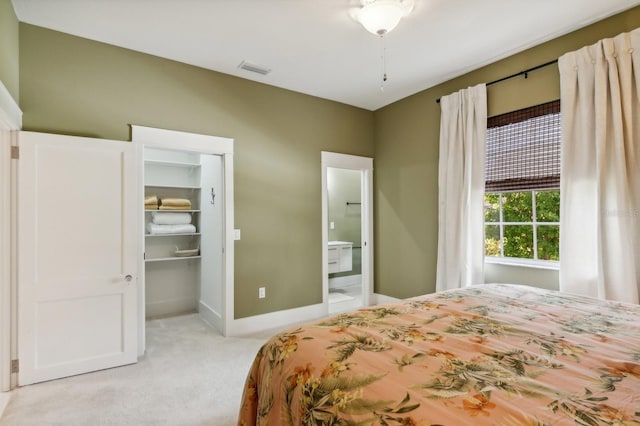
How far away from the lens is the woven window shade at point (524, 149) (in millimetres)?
2936

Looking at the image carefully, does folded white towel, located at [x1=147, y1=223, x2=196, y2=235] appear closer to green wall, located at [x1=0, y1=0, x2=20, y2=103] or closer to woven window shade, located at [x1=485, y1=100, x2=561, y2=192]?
green wall, located at [x1=0, y1=0, x2=20, y2=103]

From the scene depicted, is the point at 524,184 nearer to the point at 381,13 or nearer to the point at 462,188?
Answer: the point at 462,188

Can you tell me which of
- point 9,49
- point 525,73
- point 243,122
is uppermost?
point 525,73

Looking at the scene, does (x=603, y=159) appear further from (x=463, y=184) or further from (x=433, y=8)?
(x=433, y=8)

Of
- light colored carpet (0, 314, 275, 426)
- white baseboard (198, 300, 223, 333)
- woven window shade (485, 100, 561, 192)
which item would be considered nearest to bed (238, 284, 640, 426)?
light colored carpet (0, 314, 275, 426)

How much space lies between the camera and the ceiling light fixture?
225cm

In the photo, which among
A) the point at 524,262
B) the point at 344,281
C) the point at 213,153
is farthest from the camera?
the point at 344,281

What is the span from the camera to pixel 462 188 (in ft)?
11.4

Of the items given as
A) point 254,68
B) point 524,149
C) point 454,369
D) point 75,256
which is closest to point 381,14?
point 254,68

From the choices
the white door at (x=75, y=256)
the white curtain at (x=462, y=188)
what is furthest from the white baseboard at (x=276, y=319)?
→ the white door at (x=75, y=256)

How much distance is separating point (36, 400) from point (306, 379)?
241 centimetres

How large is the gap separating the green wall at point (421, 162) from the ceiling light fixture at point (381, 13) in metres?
1.49

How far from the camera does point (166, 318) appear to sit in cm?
420

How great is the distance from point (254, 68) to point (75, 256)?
7.99ft
